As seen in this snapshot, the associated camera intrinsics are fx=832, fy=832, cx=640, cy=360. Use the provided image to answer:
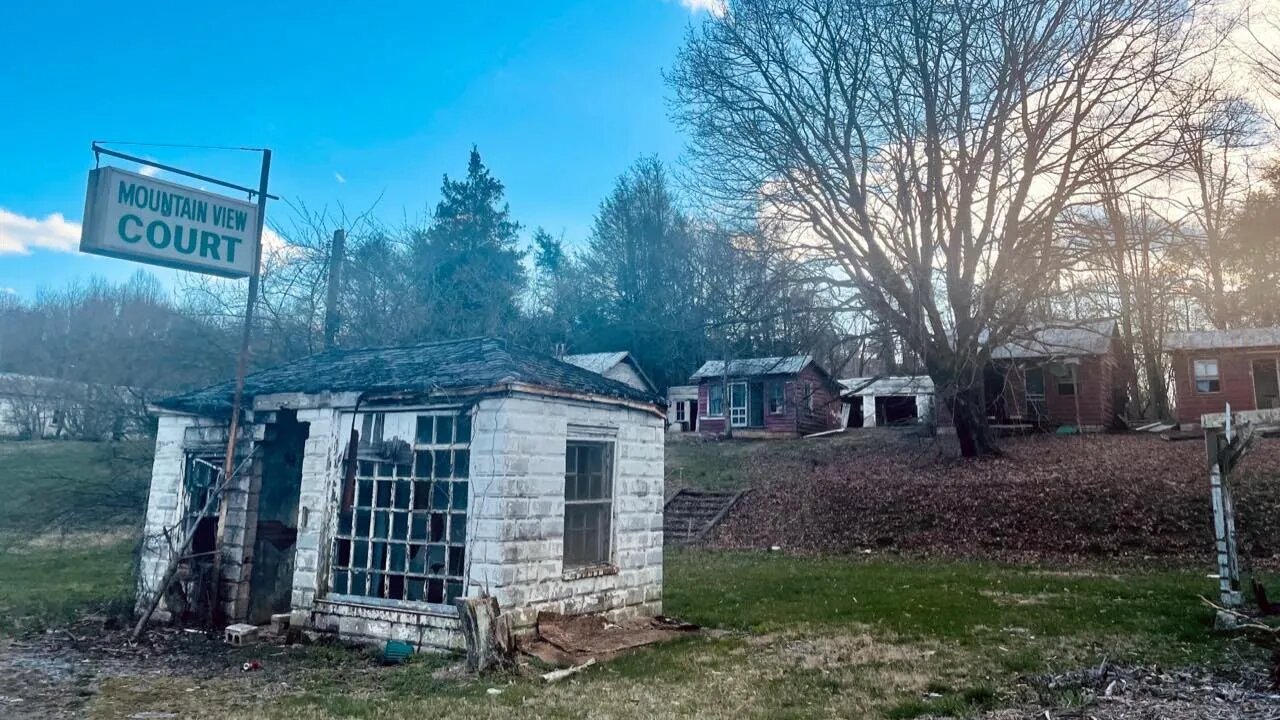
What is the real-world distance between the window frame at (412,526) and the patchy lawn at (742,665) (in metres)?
0.77

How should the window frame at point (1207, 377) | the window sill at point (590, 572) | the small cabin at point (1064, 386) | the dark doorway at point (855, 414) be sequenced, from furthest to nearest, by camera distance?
1. the dark doorway at point (855, 414)
2. the small cabin at point (1064, 386)
3. the window frame at point (1207, 377)
4. the window sill at point (590, 572)

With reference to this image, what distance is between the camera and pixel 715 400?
123 feet

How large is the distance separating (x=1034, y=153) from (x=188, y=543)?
1813cm

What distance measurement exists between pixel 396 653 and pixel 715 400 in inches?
1139

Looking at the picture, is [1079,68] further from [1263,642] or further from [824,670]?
[824,670]

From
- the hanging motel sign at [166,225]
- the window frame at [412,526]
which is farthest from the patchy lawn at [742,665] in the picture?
the hanging motel sign at [166,225]

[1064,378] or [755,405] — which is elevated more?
[1064,378]

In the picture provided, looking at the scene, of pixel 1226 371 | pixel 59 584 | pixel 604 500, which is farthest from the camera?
pixel 1226 371

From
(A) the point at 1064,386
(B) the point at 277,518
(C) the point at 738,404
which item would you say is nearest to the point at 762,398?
(C) the point at 738,404

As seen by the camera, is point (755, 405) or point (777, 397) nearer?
point (777, 397)

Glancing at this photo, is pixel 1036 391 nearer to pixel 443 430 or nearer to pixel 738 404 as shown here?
pixel 738 404

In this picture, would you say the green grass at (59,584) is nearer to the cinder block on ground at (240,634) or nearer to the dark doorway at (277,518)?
the dark doorway at (277,518)

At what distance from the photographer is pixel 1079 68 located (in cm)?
1830

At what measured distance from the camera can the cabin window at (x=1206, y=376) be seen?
28297mm
